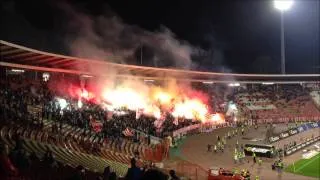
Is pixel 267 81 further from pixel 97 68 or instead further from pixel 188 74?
pixel 97 68

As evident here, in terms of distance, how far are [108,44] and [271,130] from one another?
17.5m

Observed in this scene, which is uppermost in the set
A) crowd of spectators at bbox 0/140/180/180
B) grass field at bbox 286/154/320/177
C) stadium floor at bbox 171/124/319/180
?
crowd of spectators at bbox 0/140/180/180

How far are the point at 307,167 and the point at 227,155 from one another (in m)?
5.70

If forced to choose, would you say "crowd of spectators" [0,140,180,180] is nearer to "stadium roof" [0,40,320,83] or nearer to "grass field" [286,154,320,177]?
"stadium roof" [0,40,320,83]

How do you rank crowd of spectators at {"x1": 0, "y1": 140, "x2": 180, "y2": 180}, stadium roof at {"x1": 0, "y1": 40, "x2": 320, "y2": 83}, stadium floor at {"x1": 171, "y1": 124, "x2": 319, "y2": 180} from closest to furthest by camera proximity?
crowd of spectators at {"x1": 0, "y1": 140, "x2": 180, "y2": 180}
stadium floor at {"x1": 171, "y1": 124, "x2": 319, "y2": 180}
stadium roof at {"x1": 0, "y1": 40, "x2": 320, "y2": 83}

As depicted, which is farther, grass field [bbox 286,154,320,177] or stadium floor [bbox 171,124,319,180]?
grass field [bbox 286,154,320,177]

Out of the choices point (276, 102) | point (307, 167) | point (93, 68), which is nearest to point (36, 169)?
point (307, 167)

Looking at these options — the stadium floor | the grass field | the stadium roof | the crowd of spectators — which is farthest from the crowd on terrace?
the crowd of spectators

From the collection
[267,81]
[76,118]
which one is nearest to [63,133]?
[76,118]

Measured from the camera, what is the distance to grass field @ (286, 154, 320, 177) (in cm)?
2862

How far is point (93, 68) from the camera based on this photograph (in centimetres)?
Answer: 3772

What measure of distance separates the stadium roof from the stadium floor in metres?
8.88

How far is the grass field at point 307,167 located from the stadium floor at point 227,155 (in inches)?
29.7

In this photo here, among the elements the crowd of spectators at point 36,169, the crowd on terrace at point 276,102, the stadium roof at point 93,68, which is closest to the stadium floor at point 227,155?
the crowd on terrace at point 276,102
